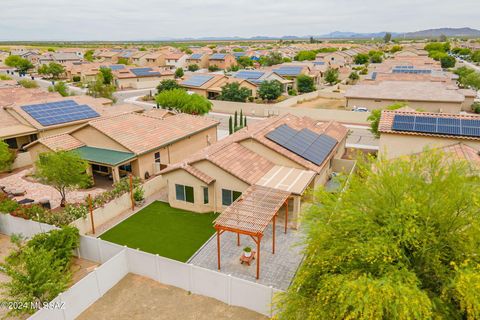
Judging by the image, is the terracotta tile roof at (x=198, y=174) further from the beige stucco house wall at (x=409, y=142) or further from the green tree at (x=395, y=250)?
the beige stucco house wall at (x=409, y=142)

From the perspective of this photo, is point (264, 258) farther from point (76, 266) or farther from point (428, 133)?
point (428, 133)

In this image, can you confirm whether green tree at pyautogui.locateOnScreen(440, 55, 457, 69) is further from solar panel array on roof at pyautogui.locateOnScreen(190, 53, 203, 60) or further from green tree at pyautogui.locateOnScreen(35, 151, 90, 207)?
green tree at pyautogui.locateOnScreen(35, 151, 90, 207)

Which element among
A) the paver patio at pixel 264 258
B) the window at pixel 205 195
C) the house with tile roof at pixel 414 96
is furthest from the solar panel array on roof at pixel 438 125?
the house with tile roof at pixel 414 96

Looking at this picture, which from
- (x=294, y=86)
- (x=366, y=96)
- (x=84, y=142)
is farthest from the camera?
(x=294, y=86)

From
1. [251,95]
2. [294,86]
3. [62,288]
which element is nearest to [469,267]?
[62,288]

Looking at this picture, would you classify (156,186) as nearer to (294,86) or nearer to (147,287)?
(147,287)

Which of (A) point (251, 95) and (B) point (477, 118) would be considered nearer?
(B) point (477, 118)

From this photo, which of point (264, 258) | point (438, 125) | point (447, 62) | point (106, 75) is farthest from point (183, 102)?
point (447, 62)
